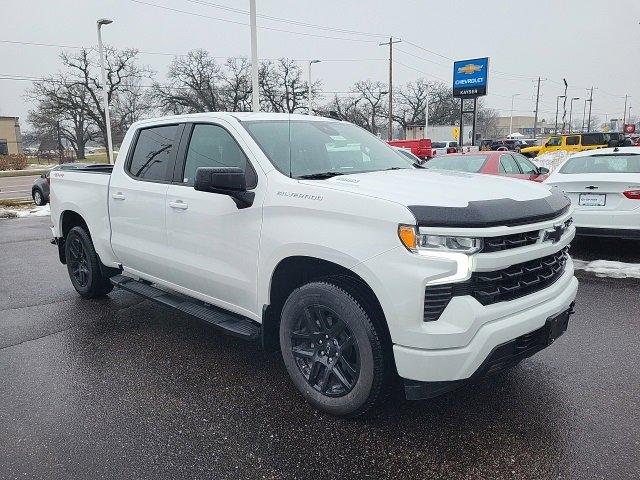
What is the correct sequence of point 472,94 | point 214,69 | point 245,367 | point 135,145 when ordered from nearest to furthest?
point 245,367 → point 135,145 → point 472,94 → point 214,69

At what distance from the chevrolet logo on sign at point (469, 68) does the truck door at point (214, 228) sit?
28314 mm

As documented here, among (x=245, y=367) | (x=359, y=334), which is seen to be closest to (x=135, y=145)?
(x=245, y=367)

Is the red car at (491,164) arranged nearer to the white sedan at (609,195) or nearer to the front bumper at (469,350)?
the white sedan at (609,195)

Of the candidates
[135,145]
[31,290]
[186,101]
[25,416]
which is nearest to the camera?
[25,416]

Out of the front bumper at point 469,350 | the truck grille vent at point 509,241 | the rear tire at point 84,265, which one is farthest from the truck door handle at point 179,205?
the truck grille vent at point 509,241

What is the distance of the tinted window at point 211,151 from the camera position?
152 inches

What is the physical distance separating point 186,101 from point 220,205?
2123 inches

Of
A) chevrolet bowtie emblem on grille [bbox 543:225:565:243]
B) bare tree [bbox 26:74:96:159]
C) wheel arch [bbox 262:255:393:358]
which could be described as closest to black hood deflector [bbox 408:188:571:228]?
chevrolet bowtie emblem on grille [bbox 543:225:565:243]

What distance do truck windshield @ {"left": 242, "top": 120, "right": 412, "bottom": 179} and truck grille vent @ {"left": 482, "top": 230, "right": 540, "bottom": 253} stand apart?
1229 mm

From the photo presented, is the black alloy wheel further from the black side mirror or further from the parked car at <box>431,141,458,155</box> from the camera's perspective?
the parked car at <box>431,141,458,155</box>

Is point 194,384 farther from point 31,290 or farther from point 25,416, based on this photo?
point 31,290

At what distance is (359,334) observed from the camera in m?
2.96

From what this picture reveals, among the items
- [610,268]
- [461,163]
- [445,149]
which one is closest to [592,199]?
[610,268]

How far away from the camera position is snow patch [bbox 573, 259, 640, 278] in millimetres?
6598
